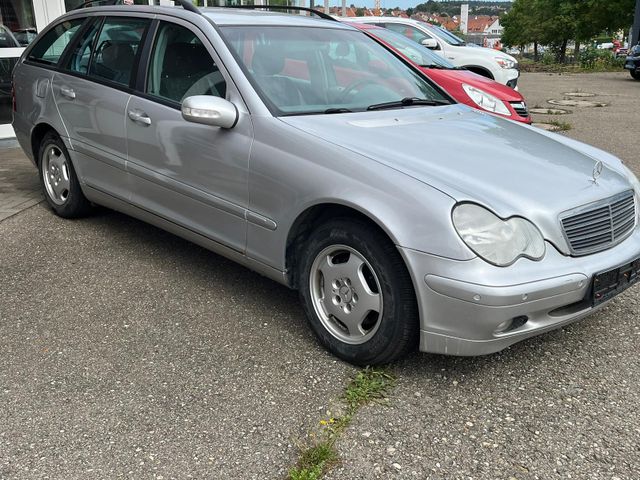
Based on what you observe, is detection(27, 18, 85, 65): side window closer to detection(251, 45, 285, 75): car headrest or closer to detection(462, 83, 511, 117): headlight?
detection(251, 45, 285, 75): car headrest

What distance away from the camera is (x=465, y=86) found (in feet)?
23.8

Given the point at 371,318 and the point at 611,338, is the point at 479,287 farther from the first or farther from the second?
the point at 611,338

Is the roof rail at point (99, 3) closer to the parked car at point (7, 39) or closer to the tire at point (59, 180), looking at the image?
the tire at point (59, 180)

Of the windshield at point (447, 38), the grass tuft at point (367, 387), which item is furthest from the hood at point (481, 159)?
the windshield at point (447, 38)

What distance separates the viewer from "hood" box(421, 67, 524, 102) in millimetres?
7383

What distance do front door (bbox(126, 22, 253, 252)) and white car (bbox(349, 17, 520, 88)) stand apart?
290 inches

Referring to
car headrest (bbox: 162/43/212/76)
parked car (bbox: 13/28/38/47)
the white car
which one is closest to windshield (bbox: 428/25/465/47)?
the white car

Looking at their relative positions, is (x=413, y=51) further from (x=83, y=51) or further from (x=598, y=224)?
(x=598, y=224)

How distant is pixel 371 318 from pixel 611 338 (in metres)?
1.31

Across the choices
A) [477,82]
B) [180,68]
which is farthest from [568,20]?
[180,68]

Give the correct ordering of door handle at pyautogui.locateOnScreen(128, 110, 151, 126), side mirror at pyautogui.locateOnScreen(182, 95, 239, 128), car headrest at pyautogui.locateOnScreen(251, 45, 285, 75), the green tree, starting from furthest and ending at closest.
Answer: the green tree, door handle at pyautogui.locateOnScreen(128, 110, 151, 126), car headrest at pyautogui.locateOnScreen(251, 45, 285, 75), side mirror at pyautogui.locateOnScreen(182, 95, 239, 128)

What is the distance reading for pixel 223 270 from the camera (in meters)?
4.36

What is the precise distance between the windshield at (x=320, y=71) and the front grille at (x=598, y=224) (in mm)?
1341

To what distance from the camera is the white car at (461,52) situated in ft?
35.4
